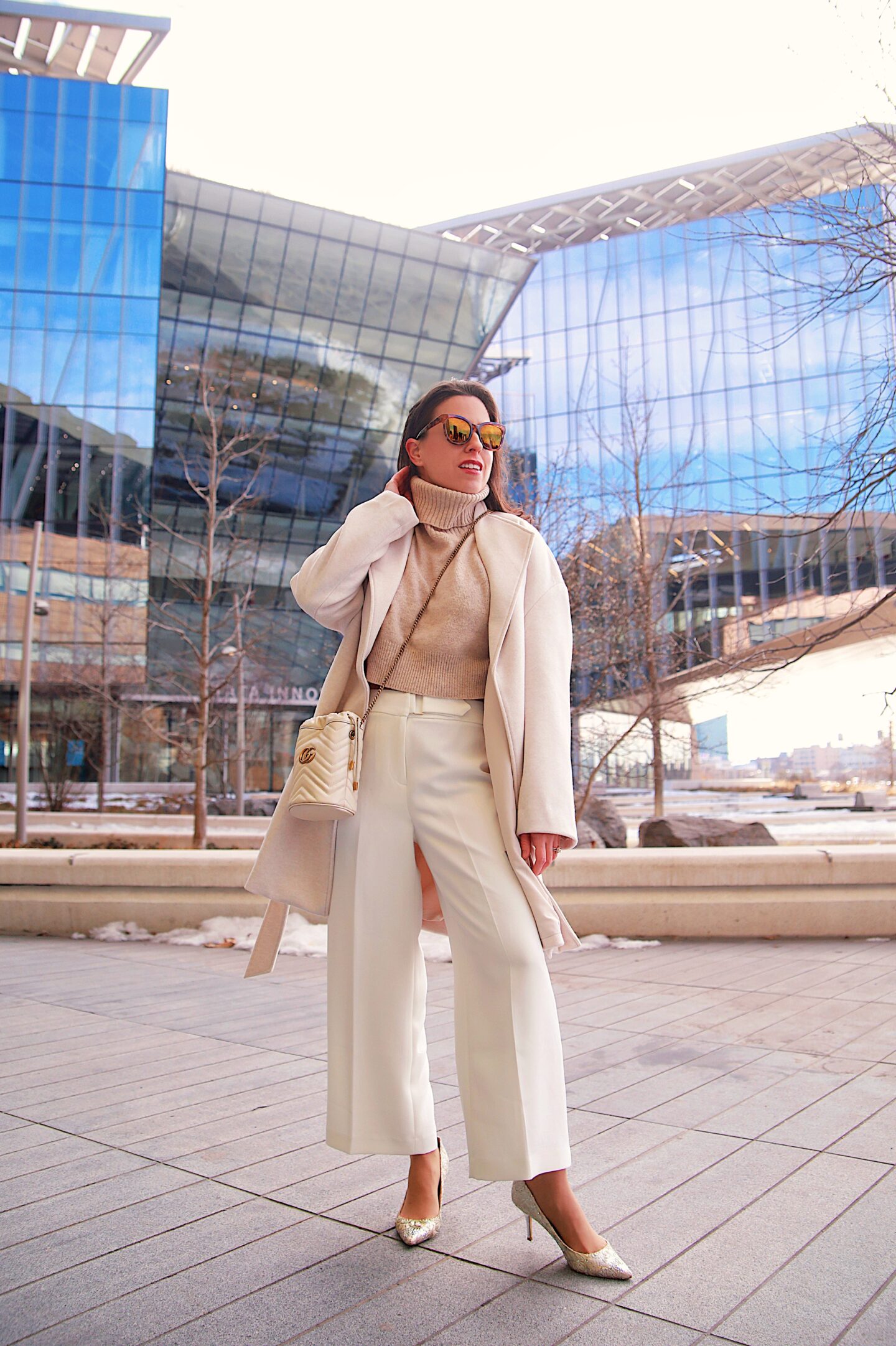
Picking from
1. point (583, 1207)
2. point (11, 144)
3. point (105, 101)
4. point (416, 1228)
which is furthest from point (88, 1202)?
point (11, 144)

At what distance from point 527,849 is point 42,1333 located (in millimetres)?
1422

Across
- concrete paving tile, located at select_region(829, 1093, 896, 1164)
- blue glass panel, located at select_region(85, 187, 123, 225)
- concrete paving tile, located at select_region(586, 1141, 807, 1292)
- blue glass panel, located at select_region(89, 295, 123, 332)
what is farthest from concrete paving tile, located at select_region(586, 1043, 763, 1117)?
blue glass panel, located at select_region(85, 187, 123, 225)

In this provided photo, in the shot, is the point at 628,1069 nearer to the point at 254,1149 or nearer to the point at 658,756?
the point at 254,1149

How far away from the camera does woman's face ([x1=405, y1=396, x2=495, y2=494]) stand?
8.99 feet

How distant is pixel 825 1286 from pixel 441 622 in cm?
174

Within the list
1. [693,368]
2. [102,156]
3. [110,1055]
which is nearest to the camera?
[110,1055]

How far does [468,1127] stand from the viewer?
240 cm

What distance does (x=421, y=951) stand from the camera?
250 centimetres

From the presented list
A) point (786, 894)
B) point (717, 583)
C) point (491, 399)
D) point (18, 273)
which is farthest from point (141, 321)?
point (491, 399)

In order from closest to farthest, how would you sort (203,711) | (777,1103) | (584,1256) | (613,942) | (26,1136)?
(584,1256) < (26,1136) < (777,1103) < (613,942) < (203,711)

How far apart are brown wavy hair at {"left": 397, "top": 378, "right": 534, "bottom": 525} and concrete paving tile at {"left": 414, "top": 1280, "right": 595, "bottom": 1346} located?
6.12ft

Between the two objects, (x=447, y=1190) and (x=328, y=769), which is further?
(x=447, y=1190)

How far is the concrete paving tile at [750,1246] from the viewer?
7.12ft

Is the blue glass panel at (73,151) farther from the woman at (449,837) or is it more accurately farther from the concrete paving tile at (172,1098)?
the woman at (449,837)
